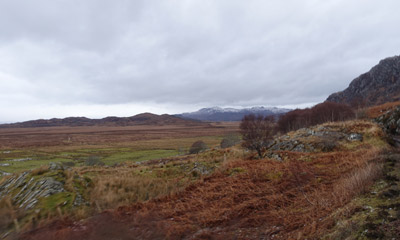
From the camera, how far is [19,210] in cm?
571

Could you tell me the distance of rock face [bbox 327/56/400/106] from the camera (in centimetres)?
12888

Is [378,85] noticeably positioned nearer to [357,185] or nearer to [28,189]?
[357,185]

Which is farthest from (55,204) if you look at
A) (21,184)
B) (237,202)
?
(237,202)

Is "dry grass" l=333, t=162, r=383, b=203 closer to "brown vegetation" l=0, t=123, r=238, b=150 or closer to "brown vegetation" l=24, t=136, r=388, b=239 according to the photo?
"brown vegetation" l=24, t=136, r=388, b=239

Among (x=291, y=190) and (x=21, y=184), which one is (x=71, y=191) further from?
(x=291, y=190)

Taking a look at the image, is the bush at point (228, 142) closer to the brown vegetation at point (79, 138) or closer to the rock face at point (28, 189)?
the brown vegetation at point (79, 138)

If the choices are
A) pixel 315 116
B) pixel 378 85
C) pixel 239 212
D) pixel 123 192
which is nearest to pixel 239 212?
pixel 239 212

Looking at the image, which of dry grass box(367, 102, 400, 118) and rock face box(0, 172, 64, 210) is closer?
rock face box(0, 172, 64, 210)

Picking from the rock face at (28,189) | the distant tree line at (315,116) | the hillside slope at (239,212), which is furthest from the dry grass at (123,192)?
the distant tree line at (315,116)

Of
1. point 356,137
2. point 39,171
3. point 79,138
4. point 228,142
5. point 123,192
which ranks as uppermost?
point 39,171

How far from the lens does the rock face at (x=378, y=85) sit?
129 m

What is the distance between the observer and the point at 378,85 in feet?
474

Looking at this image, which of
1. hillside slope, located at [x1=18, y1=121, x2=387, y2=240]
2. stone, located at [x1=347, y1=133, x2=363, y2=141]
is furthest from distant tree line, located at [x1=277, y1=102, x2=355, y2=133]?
hillside slope, located at [x1=18, y1=121, x2=387, y2=240]

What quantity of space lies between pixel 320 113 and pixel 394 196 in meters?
62.9
